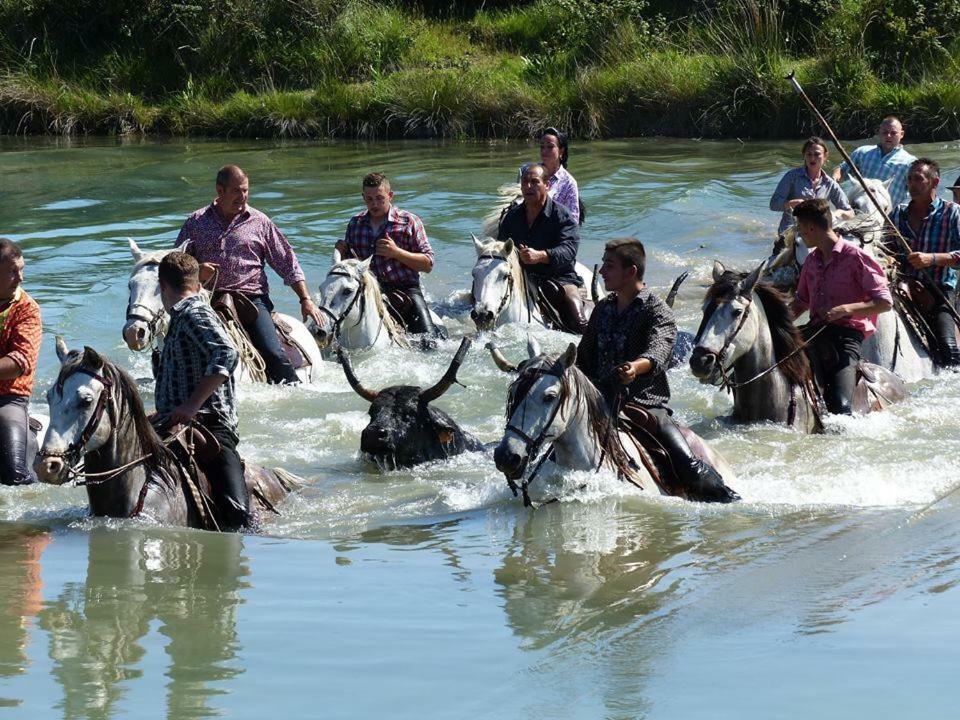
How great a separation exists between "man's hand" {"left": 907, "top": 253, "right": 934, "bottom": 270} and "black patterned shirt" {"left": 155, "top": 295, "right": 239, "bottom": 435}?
576cm

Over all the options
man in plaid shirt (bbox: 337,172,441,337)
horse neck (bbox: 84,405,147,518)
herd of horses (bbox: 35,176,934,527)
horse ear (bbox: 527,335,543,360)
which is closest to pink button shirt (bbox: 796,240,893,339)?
herd of horses (bbox: 35,176,934,527)

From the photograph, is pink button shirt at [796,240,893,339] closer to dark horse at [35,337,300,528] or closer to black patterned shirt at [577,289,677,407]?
black patterned shirt at [577,289,677,407]

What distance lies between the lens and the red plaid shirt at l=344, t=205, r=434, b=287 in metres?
12.5

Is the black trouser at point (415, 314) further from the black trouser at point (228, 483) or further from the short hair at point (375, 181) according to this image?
the black trouser at point (228, 483)

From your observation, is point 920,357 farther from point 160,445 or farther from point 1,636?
point 1,636

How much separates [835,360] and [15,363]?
5.13m

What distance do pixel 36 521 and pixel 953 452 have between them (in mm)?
5266

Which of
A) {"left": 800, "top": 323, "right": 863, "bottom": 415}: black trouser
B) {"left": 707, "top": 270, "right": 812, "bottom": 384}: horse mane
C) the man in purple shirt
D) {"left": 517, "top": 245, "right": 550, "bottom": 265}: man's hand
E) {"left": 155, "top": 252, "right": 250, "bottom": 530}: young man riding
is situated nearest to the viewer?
{"left": 155, "top": 252, "right": 250, "bottom": 530}: young man riding

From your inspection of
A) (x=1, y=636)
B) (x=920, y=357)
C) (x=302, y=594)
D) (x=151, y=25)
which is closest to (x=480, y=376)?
(x=920, y=357)

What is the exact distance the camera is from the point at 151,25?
108 ft

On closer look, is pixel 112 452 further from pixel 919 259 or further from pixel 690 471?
pixel 919 259

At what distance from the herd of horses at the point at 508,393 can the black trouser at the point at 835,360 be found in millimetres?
199

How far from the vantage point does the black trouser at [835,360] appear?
9.62 m

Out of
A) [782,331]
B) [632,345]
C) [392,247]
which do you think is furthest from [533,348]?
[392,247]
